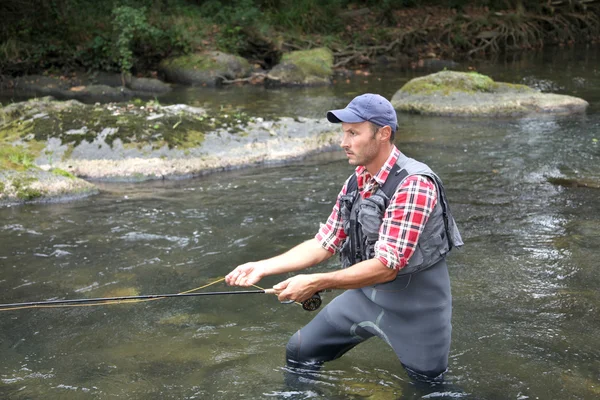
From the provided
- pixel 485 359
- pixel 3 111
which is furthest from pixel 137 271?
pixel 3 111

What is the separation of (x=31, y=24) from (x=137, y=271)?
1626cm

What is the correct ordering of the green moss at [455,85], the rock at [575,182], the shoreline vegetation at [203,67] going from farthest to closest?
the green moss at [455,85], the shoreline vegetation at [203,67], the rock at [575,182]

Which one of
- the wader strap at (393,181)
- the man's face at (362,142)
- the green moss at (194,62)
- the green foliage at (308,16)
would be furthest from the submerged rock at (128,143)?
the green foliage at (308,16)

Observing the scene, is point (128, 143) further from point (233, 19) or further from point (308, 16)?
point (308, 16)

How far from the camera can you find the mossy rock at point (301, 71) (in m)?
18.7

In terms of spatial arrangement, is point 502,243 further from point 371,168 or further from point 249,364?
point 371,168

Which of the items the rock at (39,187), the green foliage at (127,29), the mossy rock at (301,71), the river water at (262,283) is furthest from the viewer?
the green foliage at (127,29)

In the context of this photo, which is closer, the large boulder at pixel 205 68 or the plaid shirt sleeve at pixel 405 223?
the plaid shirt sleeve at pixel 405 223

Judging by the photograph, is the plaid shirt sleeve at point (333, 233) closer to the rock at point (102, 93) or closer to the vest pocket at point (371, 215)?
the vest pocket at point (371, 215)

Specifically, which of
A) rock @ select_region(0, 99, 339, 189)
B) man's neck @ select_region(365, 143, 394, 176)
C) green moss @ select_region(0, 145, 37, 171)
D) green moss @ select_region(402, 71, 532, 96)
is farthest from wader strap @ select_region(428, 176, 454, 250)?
green moss @ select_region(402, 71, 532, 96)

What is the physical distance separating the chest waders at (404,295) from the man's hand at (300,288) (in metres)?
0.33

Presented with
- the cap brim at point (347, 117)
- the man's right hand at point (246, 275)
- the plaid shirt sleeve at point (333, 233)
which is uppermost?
the cap brim at point (347, 117)

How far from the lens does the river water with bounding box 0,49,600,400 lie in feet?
15.0

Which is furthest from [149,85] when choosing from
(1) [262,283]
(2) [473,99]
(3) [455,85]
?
(1) [262,283]
